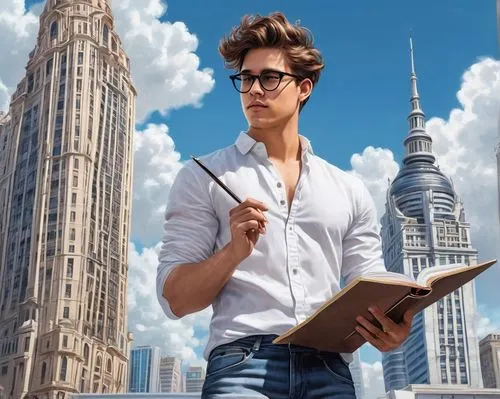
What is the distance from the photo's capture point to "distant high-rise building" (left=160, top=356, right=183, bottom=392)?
34188 mm

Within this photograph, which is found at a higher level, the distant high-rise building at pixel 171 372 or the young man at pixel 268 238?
the distant high-rise building at pixel 171 372

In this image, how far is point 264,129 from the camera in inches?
42.6

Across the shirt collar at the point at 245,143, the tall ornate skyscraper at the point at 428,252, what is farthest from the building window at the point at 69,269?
the tall ornate skyscraper at the point at 428,252

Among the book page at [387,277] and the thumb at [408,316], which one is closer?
the book page at [387,277]

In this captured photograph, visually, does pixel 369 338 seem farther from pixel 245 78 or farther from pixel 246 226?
pixel 245 78

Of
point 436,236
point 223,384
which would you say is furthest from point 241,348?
point 436,236

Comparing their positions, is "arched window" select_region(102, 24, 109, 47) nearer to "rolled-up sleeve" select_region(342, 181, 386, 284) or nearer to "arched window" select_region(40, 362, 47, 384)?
"arched window" select_region(40, 362, 47, 384)

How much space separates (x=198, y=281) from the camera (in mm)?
937

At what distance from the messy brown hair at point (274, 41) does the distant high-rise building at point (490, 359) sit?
149 ft

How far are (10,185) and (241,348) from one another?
21186 mm

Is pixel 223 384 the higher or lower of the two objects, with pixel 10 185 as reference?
lower

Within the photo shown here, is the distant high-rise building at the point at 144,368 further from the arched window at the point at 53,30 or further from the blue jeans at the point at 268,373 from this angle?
the blue jeans at the point at 268,373

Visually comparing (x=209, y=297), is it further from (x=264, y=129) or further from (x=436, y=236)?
(x=436, y=236)

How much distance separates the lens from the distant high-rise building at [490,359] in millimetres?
44469
